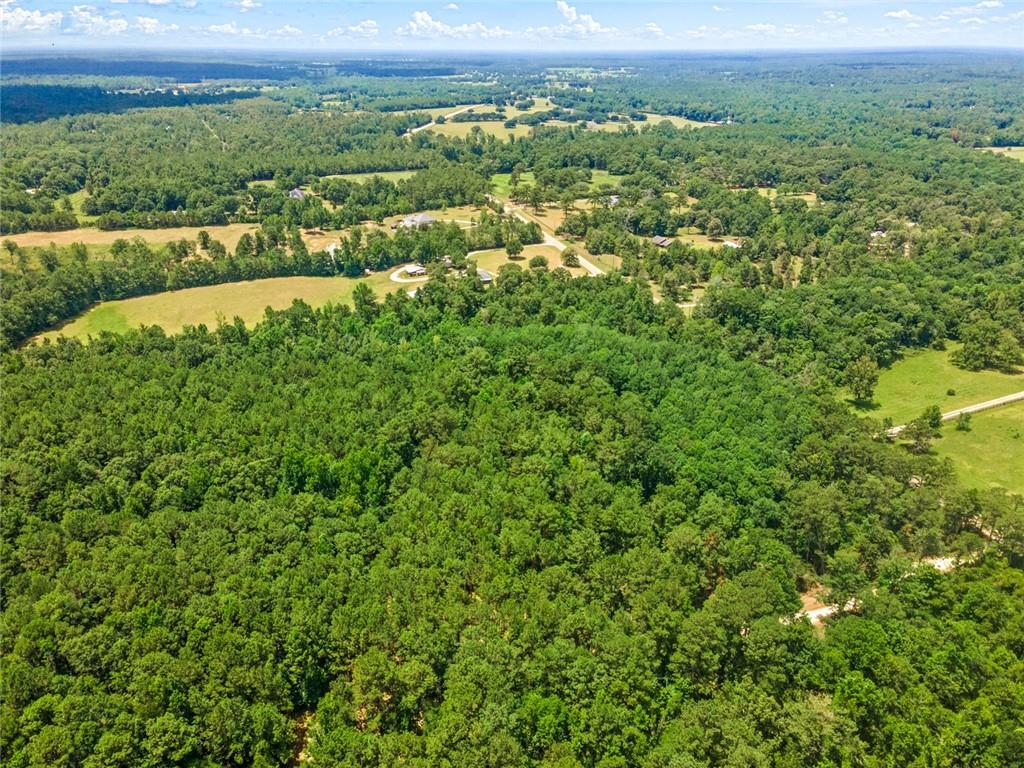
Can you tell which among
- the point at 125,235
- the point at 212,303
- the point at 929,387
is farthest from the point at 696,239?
the point at 125,235

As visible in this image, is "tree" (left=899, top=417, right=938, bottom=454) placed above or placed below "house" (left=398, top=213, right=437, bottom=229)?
below

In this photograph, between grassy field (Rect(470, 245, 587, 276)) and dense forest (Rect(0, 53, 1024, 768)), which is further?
grassy field (Rect(470, 245, 587, 276))

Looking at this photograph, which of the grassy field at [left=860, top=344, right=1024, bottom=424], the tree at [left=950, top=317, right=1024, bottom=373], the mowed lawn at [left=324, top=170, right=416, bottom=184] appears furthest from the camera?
the mowed lawn at [left=324, top=170, right=416, bottom=184]

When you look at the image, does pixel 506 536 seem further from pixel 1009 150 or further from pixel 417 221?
pixel 1009 150

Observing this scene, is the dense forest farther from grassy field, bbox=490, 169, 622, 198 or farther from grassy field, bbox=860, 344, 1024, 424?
grassy field, bbox=490, 169, 622, 198

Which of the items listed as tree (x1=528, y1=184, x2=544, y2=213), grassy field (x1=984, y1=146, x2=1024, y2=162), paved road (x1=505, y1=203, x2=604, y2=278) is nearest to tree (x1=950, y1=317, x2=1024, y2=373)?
paved road (x1=505, y1=203, x2=604, y2=278)

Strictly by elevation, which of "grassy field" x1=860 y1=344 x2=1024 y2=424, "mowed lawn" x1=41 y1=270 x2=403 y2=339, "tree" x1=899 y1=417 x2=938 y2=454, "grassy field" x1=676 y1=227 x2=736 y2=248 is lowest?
"grassy field" x1=860 y1=344 x2=1024 y2=424

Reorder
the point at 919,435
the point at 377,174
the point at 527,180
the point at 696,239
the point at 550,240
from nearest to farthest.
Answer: the point at 919,435, the point at 550,240, the point at 696,239, the point at 377,174, the point at 527,180
